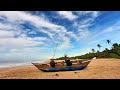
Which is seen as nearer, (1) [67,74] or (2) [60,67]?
(1) [67,74]

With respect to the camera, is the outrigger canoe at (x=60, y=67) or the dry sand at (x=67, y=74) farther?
the outrigger canoe at (x=60, y=67)

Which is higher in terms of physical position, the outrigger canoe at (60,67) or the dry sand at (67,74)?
the outrigger canoe at (60,67)

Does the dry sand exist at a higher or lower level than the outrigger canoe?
lower

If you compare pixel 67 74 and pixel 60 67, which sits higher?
pixel 60 67

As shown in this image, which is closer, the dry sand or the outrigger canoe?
the dry sand
